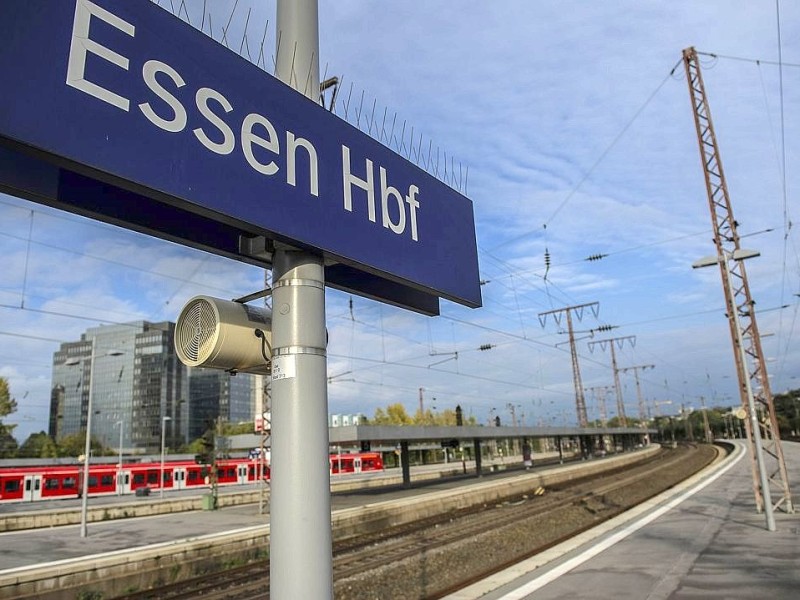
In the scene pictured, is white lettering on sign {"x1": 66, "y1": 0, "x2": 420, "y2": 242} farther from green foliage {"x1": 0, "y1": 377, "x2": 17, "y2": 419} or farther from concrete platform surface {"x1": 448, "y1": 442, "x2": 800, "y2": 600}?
green foliage {"x1": 0, "y1": 377, "x2": 17, "y2": 419}

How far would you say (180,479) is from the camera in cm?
3984

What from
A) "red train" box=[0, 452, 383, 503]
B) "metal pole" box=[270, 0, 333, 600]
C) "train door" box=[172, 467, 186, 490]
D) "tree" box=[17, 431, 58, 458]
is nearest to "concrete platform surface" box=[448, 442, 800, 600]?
"metal pole" box=[270, 0, 333, 600]

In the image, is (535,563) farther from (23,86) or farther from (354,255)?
(23,86)

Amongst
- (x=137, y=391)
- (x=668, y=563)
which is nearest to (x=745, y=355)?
(x=668, y=563)

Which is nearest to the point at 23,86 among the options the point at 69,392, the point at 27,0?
the point at 27,0

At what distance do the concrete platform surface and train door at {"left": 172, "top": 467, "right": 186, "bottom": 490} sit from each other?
32.5 meters

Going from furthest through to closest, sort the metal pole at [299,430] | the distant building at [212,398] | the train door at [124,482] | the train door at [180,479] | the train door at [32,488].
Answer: the distant building at [212,398] < the train door at [180,479] < the train door at [124,482] < the train door at [32,488] < the metal pole at [299,430]

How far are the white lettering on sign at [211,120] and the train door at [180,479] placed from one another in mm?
41256

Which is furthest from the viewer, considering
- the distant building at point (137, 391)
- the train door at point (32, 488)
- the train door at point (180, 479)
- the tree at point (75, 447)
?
the distant building at point (137, 391)

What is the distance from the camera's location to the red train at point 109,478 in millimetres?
31906

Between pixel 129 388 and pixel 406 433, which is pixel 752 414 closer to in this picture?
pixel 406 433

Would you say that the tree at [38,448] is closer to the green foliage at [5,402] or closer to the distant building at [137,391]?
the green foliage at [5,402]

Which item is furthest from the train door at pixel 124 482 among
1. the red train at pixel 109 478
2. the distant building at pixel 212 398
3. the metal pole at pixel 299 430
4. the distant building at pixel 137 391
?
the distant building at pixel 212 398

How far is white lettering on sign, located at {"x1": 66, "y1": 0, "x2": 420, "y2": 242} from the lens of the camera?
187 centimetres
